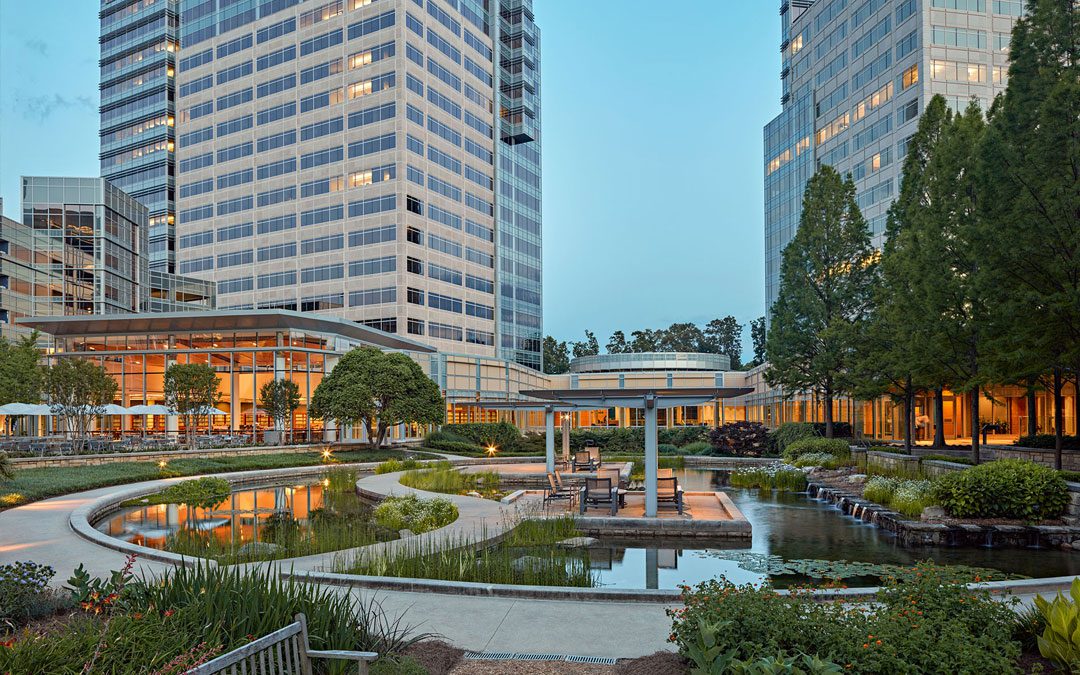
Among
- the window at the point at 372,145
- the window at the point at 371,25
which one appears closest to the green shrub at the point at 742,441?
the window at the point at 372,145

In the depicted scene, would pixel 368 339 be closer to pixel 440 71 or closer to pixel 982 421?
pixel 440 71

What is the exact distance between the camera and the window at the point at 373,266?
62.9 m

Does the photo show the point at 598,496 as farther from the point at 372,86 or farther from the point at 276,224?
the point at 276,224

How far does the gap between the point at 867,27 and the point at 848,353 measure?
40.3 metres

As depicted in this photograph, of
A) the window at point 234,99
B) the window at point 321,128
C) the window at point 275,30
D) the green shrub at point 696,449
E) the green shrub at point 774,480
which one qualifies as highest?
the window at point 275,30

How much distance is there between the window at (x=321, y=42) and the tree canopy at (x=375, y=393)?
136 feet

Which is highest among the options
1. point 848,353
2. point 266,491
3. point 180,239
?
point 180,239

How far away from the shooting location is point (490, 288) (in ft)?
249

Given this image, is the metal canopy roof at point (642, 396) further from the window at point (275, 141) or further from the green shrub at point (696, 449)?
the window at point (275, 141)

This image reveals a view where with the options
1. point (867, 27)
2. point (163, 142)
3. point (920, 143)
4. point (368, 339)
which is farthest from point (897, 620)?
point (163, 142)

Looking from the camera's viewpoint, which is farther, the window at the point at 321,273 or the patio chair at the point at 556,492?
the window at the point at 321,273

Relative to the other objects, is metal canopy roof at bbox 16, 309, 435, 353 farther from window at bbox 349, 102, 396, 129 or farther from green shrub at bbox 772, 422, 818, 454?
green shrub at bbox 772, 422, 818, 454

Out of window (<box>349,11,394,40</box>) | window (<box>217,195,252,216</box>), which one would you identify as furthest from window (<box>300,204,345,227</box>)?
window (<box>349,11,394,40</box>)

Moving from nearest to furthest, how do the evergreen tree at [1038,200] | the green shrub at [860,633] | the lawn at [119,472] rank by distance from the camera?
the green shrub at [860,633], the evergreen tree at [1038,200], the lawn at [119,472]
